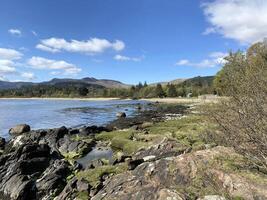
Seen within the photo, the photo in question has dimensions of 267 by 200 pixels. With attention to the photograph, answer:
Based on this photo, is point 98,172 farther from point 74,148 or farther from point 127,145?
point 74,148

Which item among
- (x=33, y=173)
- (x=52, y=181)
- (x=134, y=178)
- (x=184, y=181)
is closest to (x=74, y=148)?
(x=33, y=173)

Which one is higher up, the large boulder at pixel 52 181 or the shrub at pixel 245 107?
the shrub at pixel 245 107

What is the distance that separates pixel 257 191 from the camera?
373 inches

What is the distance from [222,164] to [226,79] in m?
3.13

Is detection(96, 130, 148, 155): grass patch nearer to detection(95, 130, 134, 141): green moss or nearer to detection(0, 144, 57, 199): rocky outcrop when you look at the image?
detection(95, 130, 134, 141): green moss

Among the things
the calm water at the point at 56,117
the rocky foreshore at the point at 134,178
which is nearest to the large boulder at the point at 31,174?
the rocky foreshore at the point at 134,178

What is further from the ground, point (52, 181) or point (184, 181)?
point (184, 181)

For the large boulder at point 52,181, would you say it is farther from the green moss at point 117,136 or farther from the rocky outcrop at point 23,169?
the green moss at point 117,136

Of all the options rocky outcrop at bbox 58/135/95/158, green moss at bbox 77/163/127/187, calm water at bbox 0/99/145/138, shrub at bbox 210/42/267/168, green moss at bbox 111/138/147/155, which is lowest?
calm water at bbox 0/99/145/138

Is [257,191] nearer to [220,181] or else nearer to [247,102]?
[220,181]

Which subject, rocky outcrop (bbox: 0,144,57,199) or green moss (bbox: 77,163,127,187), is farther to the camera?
rocky outcrop (bbox: 0,144,57,199)

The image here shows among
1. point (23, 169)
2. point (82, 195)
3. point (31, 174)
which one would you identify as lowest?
point (31, 174)

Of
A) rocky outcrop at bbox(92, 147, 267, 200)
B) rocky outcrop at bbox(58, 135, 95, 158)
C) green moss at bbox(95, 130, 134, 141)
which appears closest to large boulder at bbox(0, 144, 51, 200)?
rocky outcrop at bbox(58, 135, 95, 158)

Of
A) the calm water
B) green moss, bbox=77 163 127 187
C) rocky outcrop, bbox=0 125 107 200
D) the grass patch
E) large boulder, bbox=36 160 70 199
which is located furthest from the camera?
the calm water
